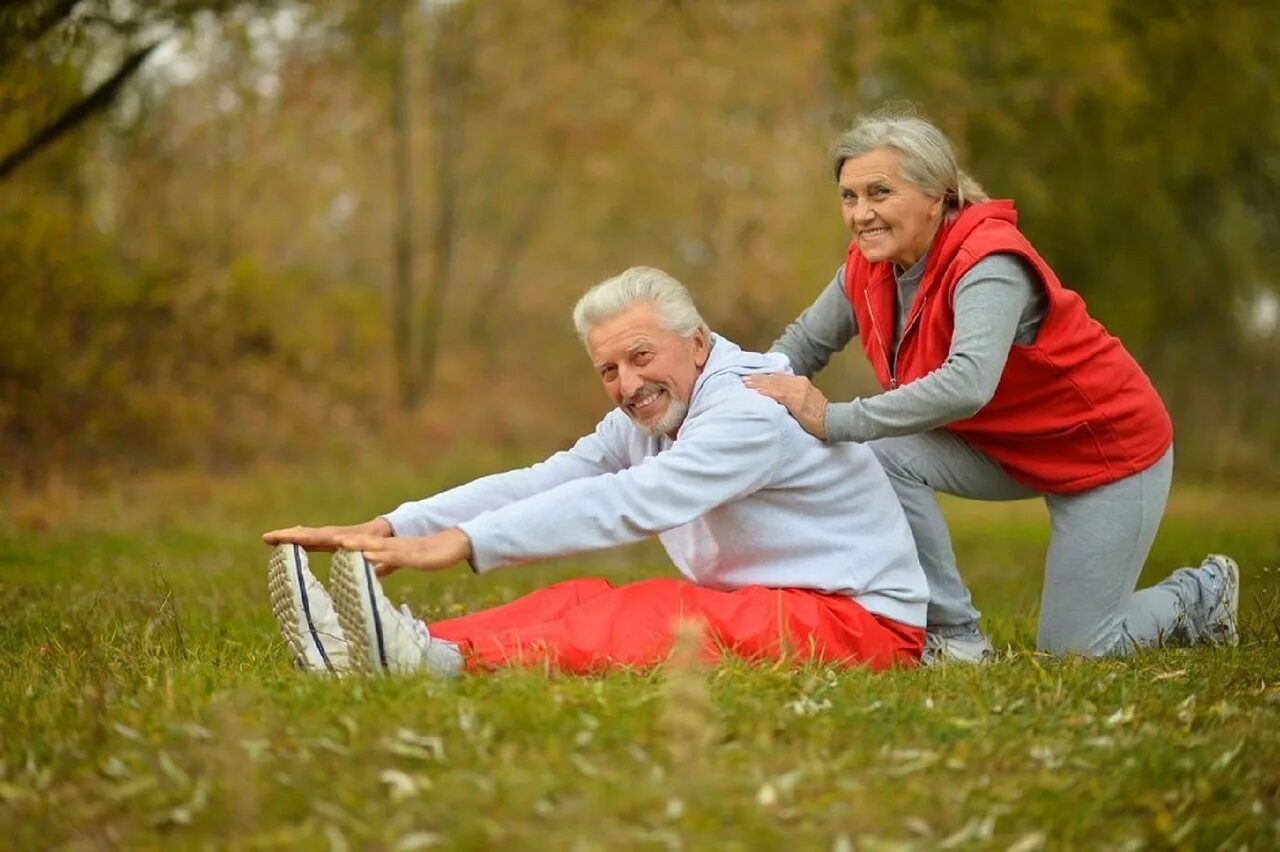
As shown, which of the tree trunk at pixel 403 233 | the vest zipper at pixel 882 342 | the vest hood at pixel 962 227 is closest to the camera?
the vest hood at pixel 962 227

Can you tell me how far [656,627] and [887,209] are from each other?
153 cm

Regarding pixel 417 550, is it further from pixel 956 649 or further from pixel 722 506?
pixel 956 649

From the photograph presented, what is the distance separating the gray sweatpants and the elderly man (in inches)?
17.7

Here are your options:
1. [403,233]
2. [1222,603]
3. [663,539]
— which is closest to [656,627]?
[663,539]

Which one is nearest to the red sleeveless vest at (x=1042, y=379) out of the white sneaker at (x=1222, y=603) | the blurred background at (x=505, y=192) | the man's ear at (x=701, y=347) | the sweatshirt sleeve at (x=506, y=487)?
the white sneaker at (x=1222, y=603)

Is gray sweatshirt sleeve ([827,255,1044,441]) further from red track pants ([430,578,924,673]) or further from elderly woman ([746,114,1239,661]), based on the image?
red track pants ([430,578,924,673])

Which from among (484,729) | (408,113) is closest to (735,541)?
(484,729)

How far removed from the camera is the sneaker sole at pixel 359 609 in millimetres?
3650

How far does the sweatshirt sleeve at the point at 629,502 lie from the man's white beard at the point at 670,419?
0.75ft

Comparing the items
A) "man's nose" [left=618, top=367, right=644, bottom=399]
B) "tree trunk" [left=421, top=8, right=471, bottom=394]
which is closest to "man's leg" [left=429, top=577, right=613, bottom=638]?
"man's nose" [left=618, top=367, right=644, bottom=399]

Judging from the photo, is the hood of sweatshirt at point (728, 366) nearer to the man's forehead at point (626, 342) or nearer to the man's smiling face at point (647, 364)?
the man's smiling face at point (647, 364)

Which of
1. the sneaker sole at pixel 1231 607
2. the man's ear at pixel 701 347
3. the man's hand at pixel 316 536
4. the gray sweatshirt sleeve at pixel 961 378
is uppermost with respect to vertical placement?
the man's ear at pixel 701 347

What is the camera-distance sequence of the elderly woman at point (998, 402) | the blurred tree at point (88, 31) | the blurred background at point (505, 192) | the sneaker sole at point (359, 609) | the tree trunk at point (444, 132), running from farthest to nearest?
the tree trunk at point (444, 132) → the blurred background at point (505, 192) → the blurred tree at point (88, 31) → the elderly woman at point (998, 402) → the sneaker sole at point (359, 609)

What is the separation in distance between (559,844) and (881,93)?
43.0 ft
